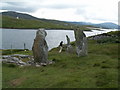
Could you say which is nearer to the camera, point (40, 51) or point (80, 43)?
point (40, 51)

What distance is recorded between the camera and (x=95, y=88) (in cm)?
1463

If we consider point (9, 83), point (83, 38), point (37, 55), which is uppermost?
point (83, 38)

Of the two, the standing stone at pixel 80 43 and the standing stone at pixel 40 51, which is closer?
the standing stone at pixel 40 51

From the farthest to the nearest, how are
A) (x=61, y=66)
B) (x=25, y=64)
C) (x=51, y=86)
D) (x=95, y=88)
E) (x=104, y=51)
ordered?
(x=104, y=51)
(x=25, y=64)
(x=61, y=66)
(x=51, y=86)
(x=95, y=88)

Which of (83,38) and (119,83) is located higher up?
(83,38)

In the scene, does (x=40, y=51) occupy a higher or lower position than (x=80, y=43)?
lower

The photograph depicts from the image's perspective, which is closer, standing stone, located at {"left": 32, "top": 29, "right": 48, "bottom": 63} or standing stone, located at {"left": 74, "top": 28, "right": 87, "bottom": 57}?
standing stone, located at {"left": 32, "top": 29, "right": 48, "bottom": 63}

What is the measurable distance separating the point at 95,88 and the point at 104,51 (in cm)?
2061

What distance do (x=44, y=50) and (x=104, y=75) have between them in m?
11.0

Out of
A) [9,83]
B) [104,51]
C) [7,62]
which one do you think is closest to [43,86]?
[9,83]

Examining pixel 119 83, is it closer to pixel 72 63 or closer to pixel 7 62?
pixel 72 63

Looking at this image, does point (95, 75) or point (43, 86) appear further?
point (95, 75)

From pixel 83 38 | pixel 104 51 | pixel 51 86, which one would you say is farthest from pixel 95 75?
pixel 104 51

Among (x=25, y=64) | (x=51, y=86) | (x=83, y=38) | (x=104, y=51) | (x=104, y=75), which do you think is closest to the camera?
(x=51, y=86)
